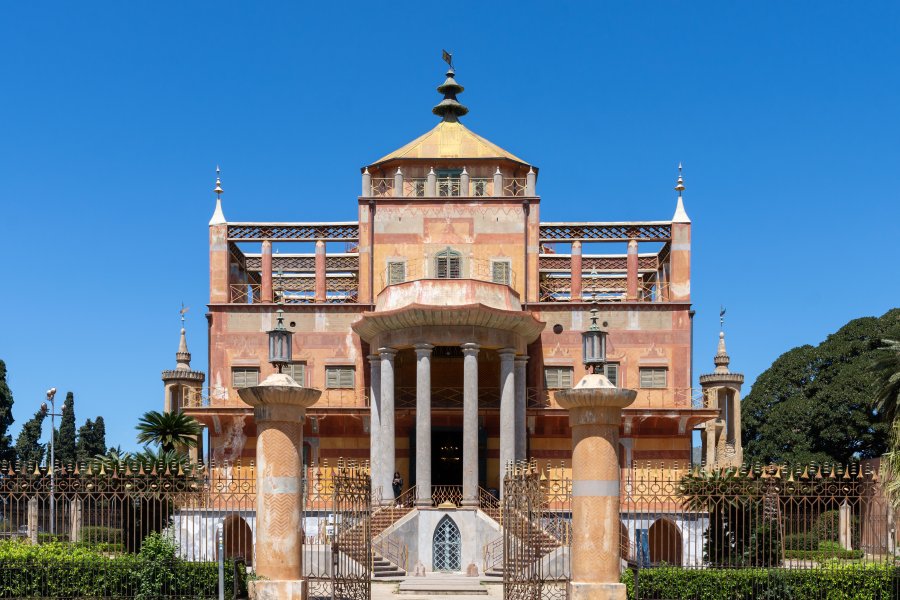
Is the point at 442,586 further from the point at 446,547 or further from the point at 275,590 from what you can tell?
the point at 275,590

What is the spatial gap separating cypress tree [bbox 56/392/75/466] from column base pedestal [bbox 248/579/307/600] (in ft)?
179

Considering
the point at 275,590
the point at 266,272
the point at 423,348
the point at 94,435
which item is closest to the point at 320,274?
the point at 266,272

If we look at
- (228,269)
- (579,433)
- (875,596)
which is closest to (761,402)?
(228,269)

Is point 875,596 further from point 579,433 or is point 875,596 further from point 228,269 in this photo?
point 228,269

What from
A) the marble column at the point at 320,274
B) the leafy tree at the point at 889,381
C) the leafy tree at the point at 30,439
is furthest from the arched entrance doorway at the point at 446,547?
the leafy tree at the point at 30,439

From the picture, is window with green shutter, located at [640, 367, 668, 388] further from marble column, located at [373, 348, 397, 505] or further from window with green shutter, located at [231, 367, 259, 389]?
window with green shutter, located at [231, 367, 259, 389]

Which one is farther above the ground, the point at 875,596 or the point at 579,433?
the point at 579,433

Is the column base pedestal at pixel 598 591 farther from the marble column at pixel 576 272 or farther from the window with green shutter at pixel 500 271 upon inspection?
the marble column at pixel 576 272

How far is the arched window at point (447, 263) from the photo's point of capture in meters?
49.4

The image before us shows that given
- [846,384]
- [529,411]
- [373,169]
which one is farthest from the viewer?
[846,384]

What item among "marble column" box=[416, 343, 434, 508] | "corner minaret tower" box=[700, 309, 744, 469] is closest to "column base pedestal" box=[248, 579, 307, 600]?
"marble column" box=[416, 343, 434, 508]

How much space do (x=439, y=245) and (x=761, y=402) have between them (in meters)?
30.8

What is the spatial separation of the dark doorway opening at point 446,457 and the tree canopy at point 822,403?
77.9ft

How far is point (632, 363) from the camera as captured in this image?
162 ft
